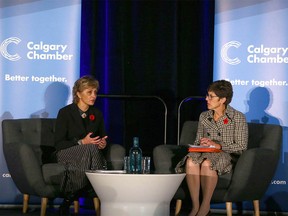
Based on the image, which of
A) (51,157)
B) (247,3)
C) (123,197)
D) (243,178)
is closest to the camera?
(123,197)

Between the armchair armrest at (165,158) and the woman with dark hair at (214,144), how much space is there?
0.49 feet

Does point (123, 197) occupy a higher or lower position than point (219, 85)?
lower

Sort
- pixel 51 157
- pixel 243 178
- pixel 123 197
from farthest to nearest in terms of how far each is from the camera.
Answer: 1. pixel 51 157
2. pixel 243 178
3. pixel 123 197

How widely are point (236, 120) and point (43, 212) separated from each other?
1.80 metres

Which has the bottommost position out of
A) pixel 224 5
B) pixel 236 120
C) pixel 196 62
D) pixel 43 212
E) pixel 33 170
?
pixel 43 212

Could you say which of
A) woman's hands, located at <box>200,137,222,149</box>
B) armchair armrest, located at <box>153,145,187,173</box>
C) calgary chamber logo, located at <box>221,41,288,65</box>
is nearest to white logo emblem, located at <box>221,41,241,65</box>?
calgary chamber logo, located at <box>221,41,288,65</box>

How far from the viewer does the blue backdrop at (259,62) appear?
6.86 metres

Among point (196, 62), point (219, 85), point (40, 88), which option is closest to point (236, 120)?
point (219, 85)

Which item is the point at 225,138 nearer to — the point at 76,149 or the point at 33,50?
the point at 76,149

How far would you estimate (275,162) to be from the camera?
235 inches

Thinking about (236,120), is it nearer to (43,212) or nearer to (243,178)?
(243,178)

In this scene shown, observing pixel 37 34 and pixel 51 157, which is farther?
pixel 37 34

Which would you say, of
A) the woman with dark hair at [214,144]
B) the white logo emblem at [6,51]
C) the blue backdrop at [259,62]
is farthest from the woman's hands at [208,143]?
the white logo emblem at [6,51]

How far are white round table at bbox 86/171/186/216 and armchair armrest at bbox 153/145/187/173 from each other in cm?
96
